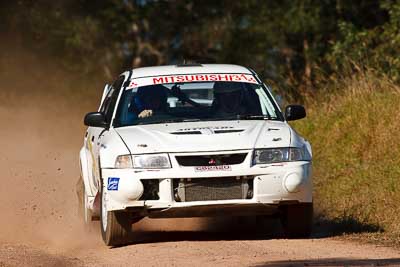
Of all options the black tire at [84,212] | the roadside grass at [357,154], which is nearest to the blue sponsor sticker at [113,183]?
the black tire at [84,212]

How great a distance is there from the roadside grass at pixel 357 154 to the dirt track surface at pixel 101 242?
1.22 metres

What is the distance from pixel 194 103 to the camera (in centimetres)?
1192

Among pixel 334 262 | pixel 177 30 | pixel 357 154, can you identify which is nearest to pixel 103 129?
pixel 334 262

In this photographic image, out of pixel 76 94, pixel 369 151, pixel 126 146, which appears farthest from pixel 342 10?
pixel 126 146

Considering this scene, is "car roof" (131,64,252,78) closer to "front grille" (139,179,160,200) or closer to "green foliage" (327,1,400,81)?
"front grille" (139,179,160,200)

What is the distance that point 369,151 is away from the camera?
667 inches

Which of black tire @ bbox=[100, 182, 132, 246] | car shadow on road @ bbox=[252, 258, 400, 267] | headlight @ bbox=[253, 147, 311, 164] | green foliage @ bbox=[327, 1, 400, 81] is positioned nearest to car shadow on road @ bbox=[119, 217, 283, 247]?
black tire @ bbox=[100, 182, 132, 246]

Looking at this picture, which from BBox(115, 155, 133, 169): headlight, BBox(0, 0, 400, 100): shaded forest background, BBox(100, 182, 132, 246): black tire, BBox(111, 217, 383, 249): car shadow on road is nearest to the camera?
BBox(115, 155, 133, 169): headlight

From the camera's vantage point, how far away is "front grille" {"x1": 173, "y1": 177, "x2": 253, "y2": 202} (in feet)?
34.7

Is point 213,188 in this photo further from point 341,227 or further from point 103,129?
point 341,227

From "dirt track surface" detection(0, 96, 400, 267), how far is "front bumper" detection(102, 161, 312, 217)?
0.30 metres

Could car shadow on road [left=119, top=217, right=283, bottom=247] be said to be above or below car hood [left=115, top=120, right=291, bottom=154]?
below

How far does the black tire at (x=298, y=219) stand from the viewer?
11078 mm

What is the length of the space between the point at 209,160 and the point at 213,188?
23 cm
